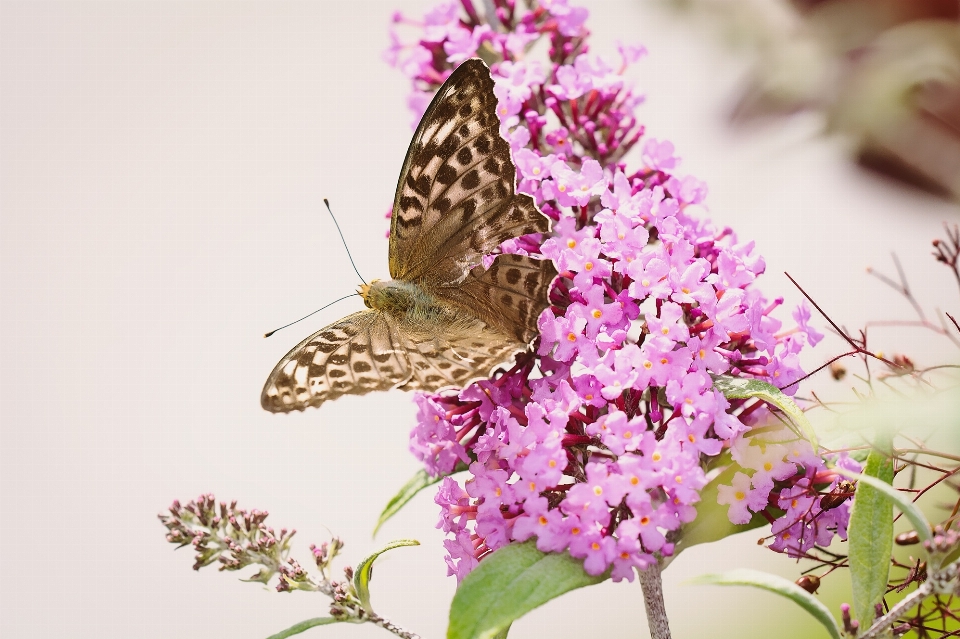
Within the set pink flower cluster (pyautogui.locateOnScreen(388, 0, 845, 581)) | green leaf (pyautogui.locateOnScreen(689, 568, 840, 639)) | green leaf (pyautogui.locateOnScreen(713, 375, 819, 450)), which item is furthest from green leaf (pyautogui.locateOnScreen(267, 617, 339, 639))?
green leaf (pyautogui.locateOnScreen(713, 375, 819, 450))

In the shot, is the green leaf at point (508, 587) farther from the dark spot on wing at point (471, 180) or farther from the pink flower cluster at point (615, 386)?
the dark spot on wing at point (471, 180)

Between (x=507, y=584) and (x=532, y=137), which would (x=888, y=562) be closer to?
(x=507, y=584)

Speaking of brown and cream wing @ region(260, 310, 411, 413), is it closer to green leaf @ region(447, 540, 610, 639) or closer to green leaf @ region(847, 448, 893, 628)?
green leaf @ region(447, 540, 610, 639)

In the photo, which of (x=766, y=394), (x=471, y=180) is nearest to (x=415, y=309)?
(x=471, y=180)

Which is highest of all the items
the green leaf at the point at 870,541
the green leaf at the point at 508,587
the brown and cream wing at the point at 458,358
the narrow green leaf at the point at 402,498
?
the brown and cream wing at the point at 458,358

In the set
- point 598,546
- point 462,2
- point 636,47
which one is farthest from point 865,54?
point 598,546

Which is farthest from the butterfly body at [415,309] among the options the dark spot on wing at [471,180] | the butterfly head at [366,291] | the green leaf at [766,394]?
the green leaf at [766,394]
